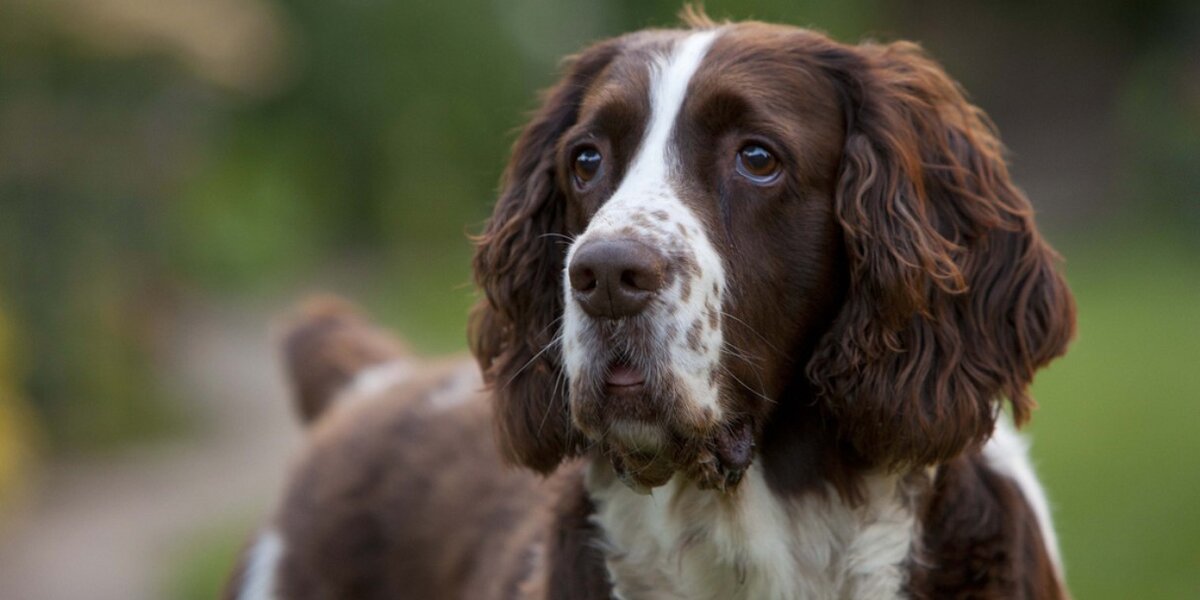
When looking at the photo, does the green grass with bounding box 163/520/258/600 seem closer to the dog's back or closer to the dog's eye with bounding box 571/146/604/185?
the dog's back

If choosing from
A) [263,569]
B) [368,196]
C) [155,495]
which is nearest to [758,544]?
[263,569]

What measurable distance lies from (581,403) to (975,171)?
3.57ft

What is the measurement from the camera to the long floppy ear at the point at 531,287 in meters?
3.86

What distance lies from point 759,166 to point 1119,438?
22.8ft

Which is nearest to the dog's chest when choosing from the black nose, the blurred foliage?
the black nose

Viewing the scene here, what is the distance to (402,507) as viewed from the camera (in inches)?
191

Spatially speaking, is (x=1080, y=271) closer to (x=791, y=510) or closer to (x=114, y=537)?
(x=114, y=537)

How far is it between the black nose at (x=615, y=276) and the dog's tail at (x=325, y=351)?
8.06ft

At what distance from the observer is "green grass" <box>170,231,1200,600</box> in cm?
736

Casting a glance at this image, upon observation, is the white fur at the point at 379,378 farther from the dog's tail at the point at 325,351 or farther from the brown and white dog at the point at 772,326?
the brown and white dog at the point at 772,326

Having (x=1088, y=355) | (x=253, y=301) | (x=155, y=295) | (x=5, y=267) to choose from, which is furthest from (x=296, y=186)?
(x=1088, y=355)

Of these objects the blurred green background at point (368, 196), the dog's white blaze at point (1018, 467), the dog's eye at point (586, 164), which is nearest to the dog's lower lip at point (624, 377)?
the dog's eye at point (586, 164)

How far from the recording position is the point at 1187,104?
19.8 meters

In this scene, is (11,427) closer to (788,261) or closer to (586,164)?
(586,164)
